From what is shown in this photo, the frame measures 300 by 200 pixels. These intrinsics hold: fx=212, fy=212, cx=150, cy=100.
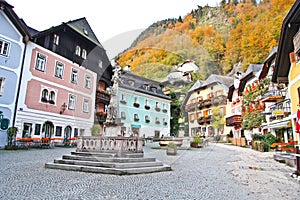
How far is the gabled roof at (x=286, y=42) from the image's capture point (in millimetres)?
11422

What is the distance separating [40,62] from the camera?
18.7 metres

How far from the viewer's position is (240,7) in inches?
211

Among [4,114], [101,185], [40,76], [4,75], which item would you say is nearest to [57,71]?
[40,76]

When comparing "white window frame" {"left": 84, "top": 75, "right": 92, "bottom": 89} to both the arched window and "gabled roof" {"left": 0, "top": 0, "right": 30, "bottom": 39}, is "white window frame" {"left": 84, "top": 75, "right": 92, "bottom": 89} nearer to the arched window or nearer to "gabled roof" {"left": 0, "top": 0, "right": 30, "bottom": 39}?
the arched window

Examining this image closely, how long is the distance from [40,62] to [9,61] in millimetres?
2778

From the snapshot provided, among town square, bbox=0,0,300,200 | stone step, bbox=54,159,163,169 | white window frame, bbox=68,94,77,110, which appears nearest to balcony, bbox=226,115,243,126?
town square, bbox=0,0,300,200

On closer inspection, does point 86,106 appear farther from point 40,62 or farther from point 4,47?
point 4,47

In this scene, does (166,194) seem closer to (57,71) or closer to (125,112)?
(125,112)

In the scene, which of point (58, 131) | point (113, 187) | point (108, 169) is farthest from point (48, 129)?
point (113, 187)

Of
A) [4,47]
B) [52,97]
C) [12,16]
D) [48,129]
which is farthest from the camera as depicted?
[52,97]

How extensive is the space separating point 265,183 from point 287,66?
40.1 feet

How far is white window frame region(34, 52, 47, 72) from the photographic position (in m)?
18.3

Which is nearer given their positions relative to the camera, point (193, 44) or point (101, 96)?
point (193, 44)

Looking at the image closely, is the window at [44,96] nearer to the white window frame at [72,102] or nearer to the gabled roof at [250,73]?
the white window frame at [72,102]
